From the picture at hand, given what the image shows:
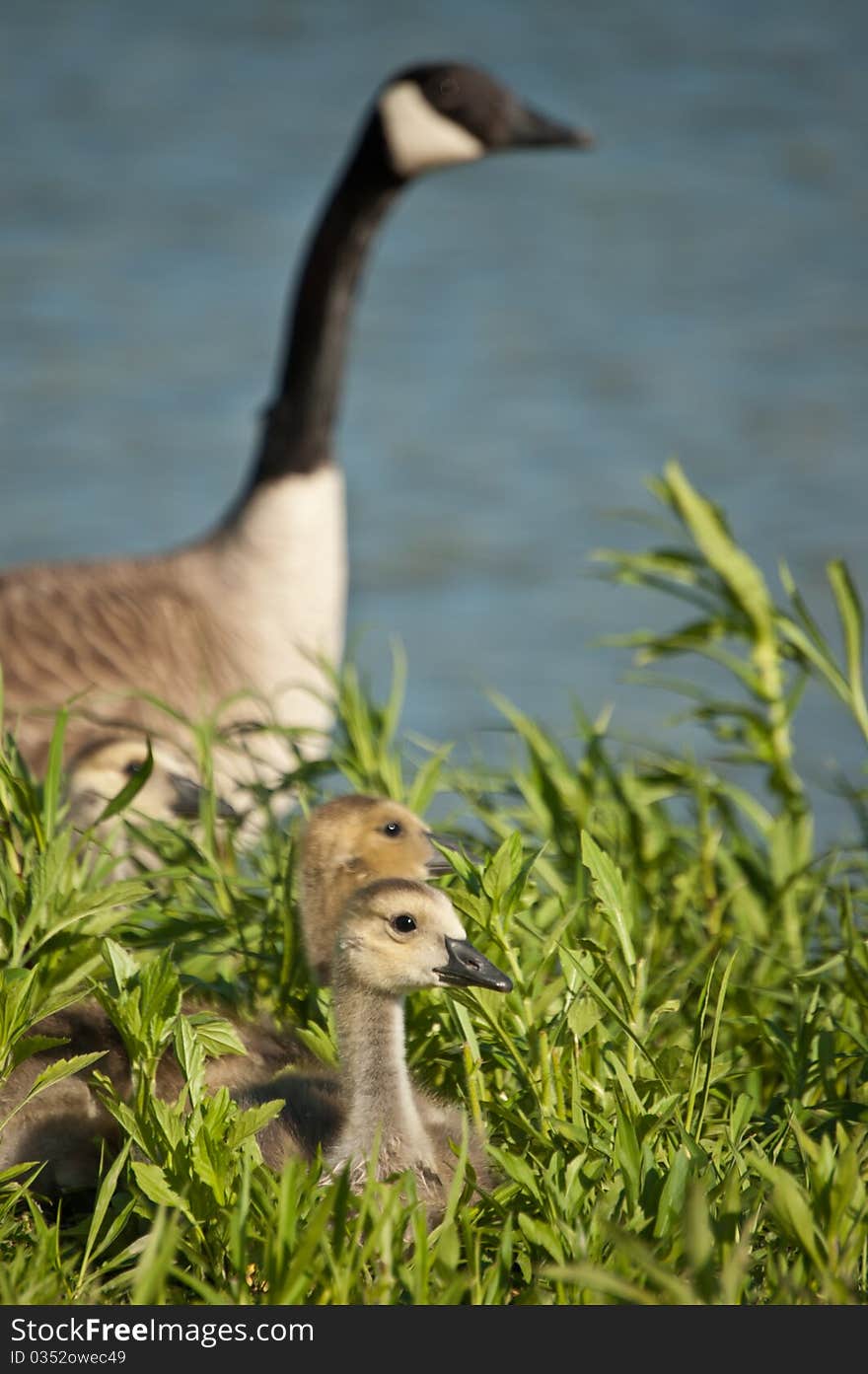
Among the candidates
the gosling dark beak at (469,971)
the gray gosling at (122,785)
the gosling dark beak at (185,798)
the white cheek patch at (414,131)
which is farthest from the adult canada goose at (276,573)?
the gosling dark beak at (469,971)

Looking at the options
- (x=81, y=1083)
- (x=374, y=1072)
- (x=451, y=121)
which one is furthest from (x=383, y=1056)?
(x=451, y=121)

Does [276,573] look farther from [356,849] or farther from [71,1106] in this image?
[71,1106]

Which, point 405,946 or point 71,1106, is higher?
point 405,946

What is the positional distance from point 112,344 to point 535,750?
12.5m

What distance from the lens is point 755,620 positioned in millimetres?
4176

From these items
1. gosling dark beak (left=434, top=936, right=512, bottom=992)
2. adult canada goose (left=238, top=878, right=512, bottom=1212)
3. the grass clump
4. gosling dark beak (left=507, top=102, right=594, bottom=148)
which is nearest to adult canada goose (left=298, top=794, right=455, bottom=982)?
the grass clump

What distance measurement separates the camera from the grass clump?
93.4 inches

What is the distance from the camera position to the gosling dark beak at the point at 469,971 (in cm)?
276

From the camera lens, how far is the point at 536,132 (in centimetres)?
745

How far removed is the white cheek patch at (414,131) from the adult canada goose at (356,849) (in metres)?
4.41

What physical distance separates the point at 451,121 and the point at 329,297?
853 mm

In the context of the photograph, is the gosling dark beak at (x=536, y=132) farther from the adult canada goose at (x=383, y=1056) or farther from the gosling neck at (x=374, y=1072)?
the gosling neck at (x=374, y=1072)

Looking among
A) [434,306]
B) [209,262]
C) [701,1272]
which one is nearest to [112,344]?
[209,262]

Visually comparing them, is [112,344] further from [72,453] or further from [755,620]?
[755,620]
